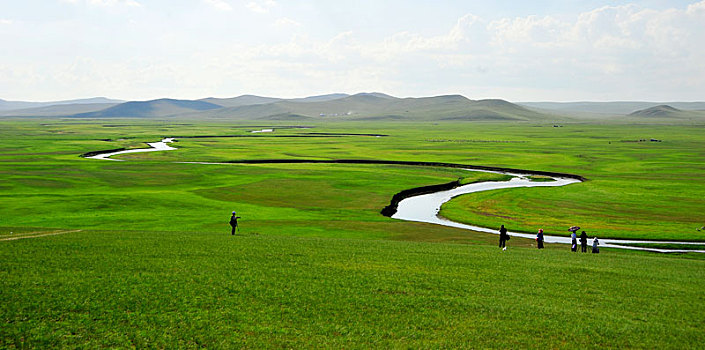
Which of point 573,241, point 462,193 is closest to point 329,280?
point 573,241

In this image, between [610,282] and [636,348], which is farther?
[610,282]

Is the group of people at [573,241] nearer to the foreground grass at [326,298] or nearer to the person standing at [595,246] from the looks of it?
the person standing at [595,246]

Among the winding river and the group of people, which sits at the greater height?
the group of people

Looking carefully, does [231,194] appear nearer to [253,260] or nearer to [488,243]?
[488,243]

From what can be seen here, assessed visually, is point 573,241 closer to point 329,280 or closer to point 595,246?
point 595,246

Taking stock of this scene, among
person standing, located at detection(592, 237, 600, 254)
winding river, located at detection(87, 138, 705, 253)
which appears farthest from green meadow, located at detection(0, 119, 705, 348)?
winding river, located at detection(87, 138, 705, 253)

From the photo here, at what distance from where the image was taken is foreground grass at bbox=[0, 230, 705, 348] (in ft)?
62.3

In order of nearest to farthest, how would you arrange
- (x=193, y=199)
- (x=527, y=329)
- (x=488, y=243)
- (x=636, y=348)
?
(x=636, y=348)
(x=527, y=329)
(x=488, y=243)
(x=193, y=199)

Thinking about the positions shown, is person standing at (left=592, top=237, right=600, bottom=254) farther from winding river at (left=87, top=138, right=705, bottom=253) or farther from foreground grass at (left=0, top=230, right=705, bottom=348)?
winding river at (left=87, top=138, right=705, bottom=253)

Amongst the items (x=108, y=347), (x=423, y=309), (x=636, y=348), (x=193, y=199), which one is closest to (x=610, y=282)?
(x=636, y=348)

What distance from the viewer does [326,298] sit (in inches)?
901

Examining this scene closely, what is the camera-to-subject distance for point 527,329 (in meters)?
20.2

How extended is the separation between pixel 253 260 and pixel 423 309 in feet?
34.8

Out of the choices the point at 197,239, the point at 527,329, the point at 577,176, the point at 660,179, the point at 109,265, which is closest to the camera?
the point at 527,329
